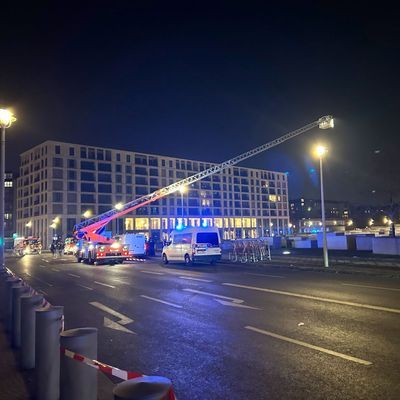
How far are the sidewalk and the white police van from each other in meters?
18.7

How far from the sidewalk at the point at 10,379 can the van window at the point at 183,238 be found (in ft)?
62.0

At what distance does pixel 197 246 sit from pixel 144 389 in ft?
74.0

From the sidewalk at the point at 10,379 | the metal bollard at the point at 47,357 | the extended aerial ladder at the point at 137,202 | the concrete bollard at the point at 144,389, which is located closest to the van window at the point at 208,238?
the extended aerial ladder at the point at 137,202

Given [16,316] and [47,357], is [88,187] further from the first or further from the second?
[47,357]

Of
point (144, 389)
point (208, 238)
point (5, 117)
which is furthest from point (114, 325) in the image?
point (208, 238)

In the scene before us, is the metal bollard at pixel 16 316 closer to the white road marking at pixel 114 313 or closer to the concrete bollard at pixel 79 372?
the white road marking at pixel 114 313

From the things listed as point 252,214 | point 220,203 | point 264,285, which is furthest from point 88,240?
point 252,214

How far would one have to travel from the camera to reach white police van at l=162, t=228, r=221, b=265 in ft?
83.3

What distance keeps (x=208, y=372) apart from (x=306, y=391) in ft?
4.85

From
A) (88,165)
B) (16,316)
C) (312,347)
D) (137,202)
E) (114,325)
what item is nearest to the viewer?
(312,347)

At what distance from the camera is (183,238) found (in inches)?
1036

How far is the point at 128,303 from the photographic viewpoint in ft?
39.1

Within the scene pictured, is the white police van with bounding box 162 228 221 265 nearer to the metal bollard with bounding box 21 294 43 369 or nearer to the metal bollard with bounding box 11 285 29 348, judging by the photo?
the metal bollard with bounding box 11 285 29 348

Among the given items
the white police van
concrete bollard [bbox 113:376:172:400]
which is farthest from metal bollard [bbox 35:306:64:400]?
the white police van
